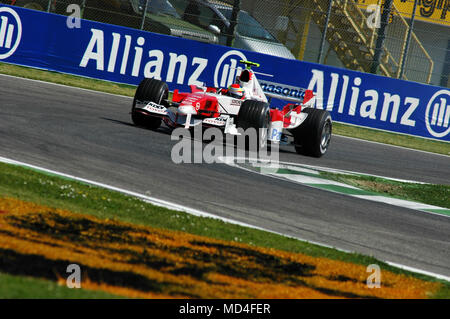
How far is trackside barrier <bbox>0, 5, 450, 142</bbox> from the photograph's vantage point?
18234mm

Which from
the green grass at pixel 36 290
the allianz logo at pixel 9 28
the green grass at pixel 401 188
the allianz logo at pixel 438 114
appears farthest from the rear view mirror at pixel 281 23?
the green grass at pixel 36 290

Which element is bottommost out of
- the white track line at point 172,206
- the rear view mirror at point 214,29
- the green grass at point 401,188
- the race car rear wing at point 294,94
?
the white track line at point 172,206

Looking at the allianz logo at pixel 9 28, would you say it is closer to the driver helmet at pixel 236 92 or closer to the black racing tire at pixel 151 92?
the black racing tire at pixel 151 92

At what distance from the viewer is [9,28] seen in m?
18.3

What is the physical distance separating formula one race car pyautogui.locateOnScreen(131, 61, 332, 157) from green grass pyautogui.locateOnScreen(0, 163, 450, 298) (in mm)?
4513

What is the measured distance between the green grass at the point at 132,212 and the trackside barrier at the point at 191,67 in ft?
36.3

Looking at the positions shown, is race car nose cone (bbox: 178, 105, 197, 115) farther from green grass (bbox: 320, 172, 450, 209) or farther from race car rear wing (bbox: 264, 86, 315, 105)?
green grass (bbox: 320, 172, 450, 209)

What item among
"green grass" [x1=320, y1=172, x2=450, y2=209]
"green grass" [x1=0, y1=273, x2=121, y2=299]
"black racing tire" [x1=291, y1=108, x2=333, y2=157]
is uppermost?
"black racing tire" [x1=291, y1=108, x2=333, y2=157]

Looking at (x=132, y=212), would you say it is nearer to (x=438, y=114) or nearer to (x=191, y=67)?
(x=191, y=67)

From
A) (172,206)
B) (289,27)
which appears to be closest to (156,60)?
(289,27)

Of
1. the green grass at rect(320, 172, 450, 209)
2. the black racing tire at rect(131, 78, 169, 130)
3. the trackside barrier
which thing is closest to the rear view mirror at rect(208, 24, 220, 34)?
the trackside barrier

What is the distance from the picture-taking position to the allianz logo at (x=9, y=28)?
1830 cm

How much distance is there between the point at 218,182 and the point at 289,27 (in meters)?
11.3
